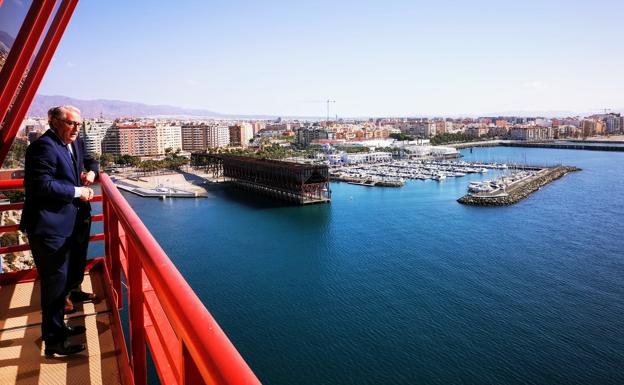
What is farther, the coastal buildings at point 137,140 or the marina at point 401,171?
the coastal buildings at point 137,140

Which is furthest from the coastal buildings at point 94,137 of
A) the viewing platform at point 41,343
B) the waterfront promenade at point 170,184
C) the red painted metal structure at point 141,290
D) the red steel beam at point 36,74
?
the viewing platform at point 41,343

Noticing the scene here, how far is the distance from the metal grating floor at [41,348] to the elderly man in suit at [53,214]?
25mm

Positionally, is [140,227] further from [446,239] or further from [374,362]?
[446,239]

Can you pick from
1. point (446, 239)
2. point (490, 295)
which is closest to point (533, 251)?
point (446, 239)

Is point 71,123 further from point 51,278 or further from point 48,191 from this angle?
point 51,278

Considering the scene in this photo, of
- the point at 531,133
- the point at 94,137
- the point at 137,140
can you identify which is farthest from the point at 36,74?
the point at 531,133

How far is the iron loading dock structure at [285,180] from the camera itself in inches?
482

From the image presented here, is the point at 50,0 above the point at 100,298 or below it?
above

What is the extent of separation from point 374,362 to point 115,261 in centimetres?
372

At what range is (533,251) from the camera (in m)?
7.52

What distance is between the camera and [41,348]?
760 millimetres

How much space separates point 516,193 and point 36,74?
14016mm

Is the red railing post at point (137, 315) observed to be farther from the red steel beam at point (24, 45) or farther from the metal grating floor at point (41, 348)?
the red steel beam at point (24, 45)

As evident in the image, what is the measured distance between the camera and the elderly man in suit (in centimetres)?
72
